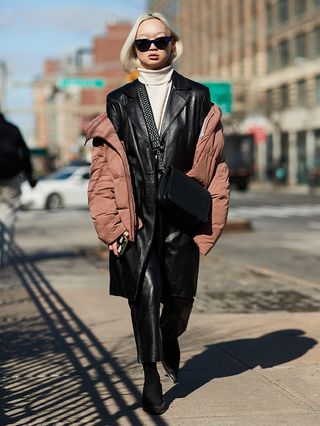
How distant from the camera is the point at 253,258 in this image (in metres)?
13.8

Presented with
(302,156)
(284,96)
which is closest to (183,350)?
(302,156)

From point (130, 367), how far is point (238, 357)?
0.75 metres

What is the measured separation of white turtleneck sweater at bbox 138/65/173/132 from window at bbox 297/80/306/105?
54353mm

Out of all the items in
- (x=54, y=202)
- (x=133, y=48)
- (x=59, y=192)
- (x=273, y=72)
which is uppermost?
(x=133, y=48)

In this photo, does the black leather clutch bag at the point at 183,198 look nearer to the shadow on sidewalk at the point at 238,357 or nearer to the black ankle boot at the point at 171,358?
the black ankle boot at the point at 171,358

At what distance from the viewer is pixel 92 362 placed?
598 cm

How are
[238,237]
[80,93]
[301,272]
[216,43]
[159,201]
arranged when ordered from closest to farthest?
[159,201] < [301,272] < [238,237] < [216,43] < [80,93]

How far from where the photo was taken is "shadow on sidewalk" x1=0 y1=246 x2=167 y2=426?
4.68m

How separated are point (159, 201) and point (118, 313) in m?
3.50

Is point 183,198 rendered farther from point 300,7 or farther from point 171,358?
point 300,7

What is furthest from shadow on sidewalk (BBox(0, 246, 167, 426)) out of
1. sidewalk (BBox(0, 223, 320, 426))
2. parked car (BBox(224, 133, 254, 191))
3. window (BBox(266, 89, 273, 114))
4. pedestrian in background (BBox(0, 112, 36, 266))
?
window (BBox(266, 89, 273, 114))

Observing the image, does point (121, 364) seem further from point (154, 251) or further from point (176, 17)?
point (176, 17)

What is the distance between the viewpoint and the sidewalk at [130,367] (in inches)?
184

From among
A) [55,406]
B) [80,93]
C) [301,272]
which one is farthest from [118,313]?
[80,93]
